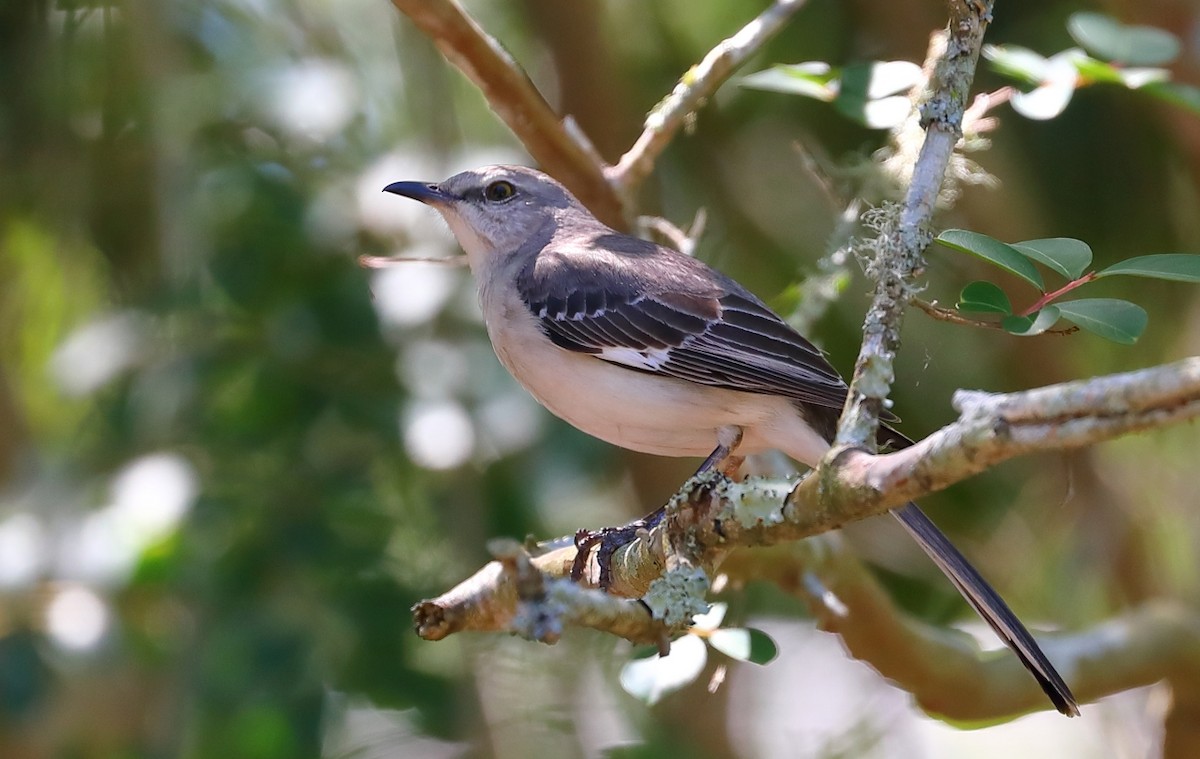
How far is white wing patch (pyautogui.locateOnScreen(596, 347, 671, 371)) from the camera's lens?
3.58 m

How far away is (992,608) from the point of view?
8.89 feet

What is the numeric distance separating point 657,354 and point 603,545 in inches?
24.4

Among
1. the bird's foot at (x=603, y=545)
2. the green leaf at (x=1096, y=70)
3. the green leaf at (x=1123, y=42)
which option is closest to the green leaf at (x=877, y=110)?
the green leaf at (x=1096, y=70)

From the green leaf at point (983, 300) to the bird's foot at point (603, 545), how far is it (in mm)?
1180

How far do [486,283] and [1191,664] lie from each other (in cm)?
271

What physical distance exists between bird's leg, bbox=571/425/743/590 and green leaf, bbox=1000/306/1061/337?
995mm

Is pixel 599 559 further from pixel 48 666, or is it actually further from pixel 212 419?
pixel 48 666

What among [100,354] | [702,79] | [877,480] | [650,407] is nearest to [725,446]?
[650,407]

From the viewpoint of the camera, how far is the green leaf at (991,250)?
211 centimetres

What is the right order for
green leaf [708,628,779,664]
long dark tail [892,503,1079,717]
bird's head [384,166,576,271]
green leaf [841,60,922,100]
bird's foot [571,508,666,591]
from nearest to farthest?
long dark tail [892,503,1079,717] → green leaf [708,628,779,664] → bird's foot [571,508,666,591] → green leaf [841,60,922,100] → bird's head [384,166,576,271]

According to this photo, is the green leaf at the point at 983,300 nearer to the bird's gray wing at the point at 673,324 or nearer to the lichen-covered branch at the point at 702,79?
the bird's gray wing at the point at 673,324

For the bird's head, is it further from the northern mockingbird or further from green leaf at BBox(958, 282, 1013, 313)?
green leaf at BBox(958, 282, 1013, 313)

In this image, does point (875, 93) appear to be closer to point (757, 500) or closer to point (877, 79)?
point (877, 79)

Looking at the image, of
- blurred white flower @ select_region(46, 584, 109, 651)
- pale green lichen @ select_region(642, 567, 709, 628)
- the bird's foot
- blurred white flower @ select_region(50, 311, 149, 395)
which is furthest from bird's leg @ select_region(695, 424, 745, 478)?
blurred white flower @ select_region(50, 311, 149, 395)
